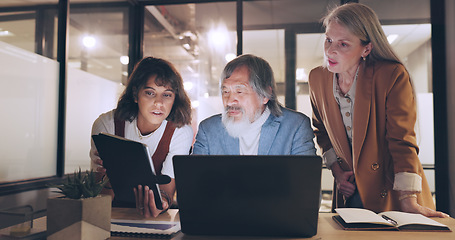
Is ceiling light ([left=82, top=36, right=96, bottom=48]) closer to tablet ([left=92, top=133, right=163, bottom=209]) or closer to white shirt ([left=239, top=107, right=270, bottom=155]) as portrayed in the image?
white shirt ([left=239, top=107, right=270, bottom=155])

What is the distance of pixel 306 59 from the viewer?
3.80 metres

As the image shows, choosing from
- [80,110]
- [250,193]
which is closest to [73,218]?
[250,193]

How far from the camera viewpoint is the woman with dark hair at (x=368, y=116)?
5.48ft

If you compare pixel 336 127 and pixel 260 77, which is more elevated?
pixel 260 77

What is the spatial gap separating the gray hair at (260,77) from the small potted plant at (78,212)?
1170 mm

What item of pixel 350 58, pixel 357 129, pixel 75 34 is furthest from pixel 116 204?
pixel 75 34

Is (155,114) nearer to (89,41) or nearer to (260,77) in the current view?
(260,77)

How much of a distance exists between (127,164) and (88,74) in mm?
2203

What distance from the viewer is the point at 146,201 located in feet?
4.45

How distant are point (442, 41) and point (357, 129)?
247 centimetres

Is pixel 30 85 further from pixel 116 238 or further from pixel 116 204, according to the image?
pixel 116 238

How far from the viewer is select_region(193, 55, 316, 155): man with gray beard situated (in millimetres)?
1986

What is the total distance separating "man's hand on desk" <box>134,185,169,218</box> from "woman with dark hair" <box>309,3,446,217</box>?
3.47 feet

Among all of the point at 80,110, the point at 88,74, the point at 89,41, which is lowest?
the point at 80,110
